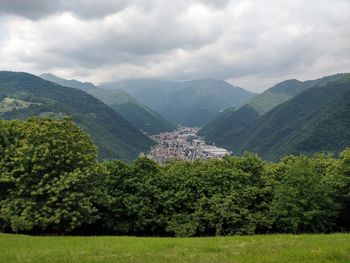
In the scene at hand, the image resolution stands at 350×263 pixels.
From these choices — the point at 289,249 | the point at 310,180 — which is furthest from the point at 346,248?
the point at 310,180

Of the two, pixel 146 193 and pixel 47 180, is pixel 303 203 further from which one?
pixel 47 180

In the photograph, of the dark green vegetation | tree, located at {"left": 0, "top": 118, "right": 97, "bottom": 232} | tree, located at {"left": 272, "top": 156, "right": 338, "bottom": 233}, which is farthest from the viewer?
tree, located at {"left": 272, "top": 156, "right": 338, "bottom": 233}

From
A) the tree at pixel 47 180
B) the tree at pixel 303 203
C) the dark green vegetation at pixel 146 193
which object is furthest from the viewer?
the tree at pixel 303 203

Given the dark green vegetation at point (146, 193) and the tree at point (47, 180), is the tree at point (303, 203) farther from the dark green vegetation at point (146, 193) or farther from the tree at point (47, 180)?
the tree at point (47, 180)

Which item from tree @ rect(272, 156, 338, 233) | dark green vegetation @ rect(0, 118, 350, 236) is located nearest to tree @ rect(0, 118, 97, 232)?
dark green vegetation @ rect(0, 118, 350, 236)

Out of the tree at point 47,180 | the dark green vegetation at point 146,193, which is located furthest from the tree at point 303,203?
the tree at point 47,180

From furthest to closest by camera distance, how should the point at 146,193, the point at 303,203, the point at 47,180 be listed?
the point at 146,193
the point at 47,180
the point at 303,203

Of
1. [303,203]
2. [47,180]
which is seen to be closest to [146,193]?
[47,180]

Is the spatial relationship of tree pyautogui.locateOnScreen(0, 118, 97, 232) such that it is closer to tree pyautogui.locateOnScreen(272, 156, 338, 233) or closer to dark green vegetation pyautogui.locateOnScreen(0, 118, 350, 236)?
dark green vegetation pyautogui.locateOnScreen(0, 118, 350, 236)
